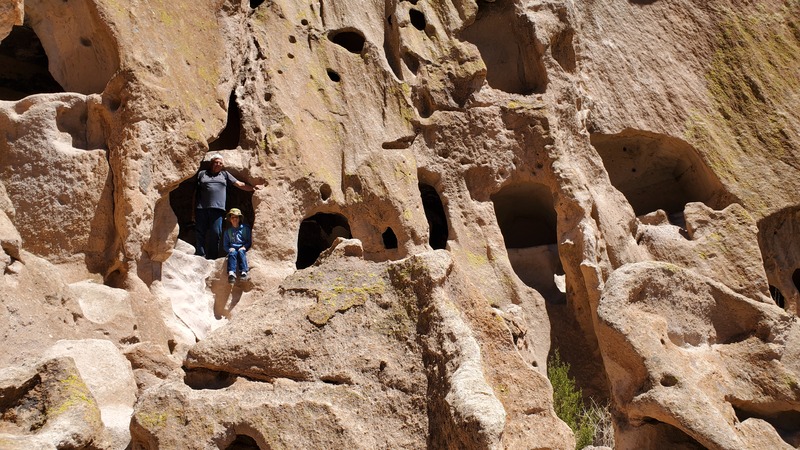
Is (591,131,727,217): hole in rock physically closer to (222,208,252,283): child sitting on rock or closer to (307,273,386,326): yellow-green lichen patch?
(222,208,252,283): child sitting on rock

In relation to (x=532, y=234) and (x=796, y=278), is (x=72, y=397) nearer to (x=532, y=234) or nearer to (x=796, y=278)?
(x=532, y=234)

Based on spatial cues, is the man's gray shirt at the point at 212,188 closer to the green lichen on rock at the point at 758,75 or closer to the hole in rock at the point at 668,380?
the hole in rock at the point at 668,380

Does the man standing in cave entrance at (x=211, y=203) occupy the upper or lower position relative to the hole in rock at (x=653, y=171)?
lower

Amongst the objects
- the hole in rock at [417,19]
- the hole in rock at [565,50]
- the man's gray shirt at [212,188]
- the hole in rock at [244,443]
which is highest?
the hole in rock at [565,50]

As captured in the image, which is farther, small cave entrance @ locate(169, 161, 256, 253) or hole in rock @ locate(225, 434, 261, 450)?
small cave entrance @ locate(169, 161, 256, 253)

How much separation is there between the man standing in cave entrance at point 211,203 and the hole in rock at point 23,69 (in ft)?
7.75

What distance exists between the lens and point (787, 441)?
6.07m

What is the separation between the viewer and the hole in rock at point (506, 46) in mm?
11188

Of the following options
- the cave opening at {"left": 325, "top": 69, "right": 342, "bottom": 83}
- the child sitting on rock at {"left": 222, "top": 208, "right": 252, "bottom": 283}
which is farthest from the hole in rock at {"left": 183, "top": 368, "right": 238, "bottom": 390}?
the cave opening at {"left": 325, "top": 69, "right": 342, "bottom": 83}

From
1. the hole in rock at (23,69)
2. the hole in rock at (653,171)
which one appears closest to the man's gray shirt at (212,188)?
the hole in rock at (23,69)

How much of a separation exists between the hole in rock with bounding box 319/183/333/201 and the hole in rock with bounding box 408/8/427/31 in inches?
99.1

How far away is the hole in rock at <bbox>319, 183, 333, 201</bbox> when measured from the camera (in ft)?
30.5

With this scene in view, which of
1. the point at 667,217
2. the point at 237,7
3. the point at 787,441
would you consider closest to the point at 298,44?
the point at 237,7

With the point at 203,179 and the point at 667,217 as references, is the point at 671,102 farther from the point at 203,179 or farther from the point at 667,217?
the point at 203,179
